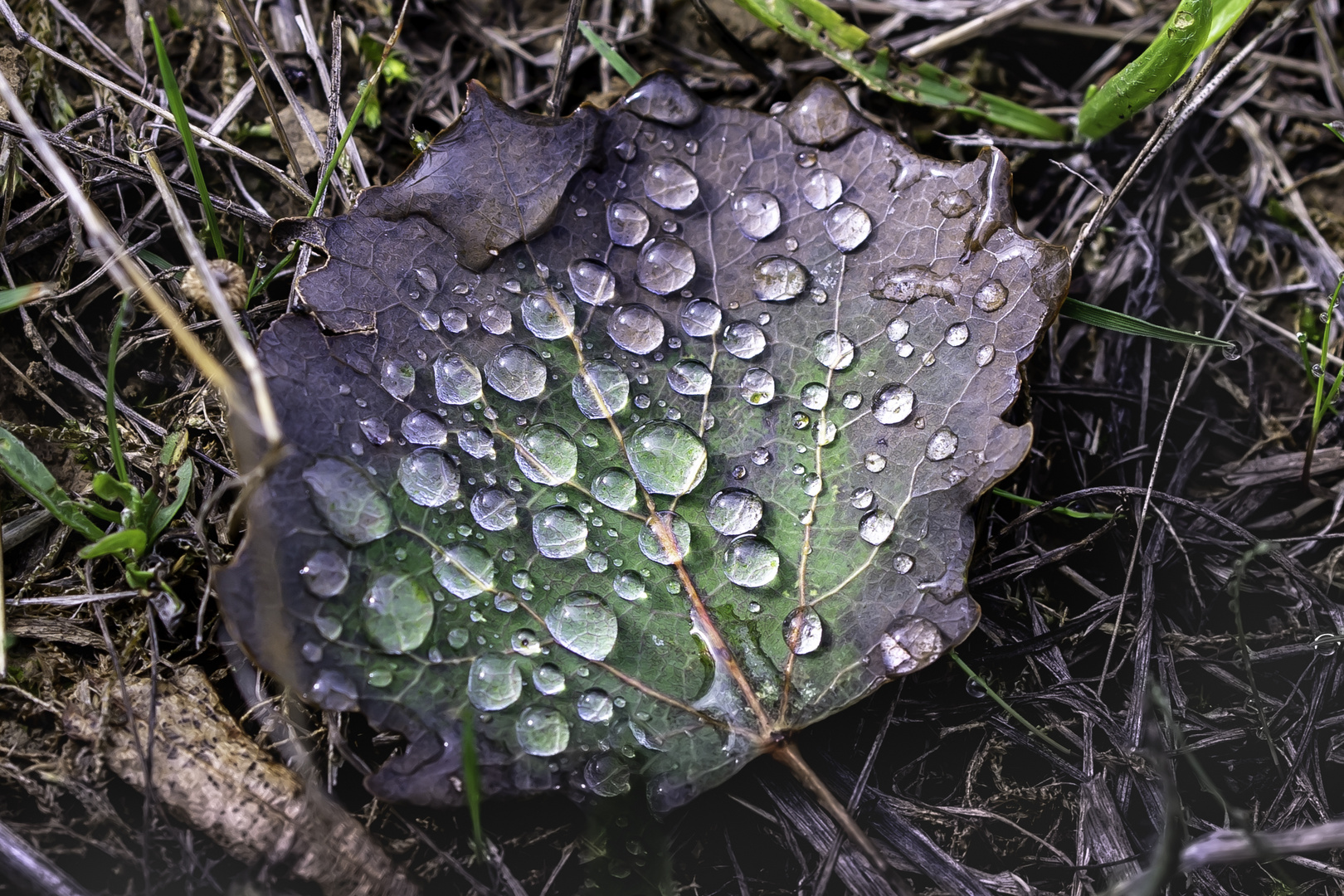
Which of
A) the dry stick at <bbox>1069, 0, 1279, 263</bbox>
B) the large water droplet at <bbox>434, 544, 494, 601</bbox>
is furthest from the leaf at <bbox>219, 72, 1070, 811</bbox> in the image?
the dry stick at <bbox>1069, 0, 1279, 263</bbox>

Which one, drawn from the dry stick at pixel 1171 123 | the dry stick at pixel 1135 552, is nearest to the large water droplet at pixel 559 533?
the dry stick at pixel 1135 552

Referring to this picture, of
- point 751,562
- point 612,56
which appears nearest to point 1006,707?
point 751,562

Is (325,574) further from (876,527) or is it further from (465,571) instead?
(876,527)

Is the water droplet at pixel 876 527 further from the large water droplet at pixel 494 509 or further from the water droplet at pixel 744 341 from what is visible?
the large water droplet at pixel 494 509

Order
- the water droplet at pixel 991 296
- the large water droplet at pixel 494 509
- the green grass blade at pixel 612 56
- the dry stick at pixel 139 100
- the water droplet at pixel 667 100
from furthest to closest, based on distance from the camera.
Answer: the green grass blade at pixel 612 56, the dry stick at pixel 139 100, the water droplet at pixel 667 100, the water droplet at pixel 991 296, the large water droplet at pixel 494 509

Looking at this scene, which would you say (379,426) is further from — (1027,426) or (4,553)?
(1027,426)

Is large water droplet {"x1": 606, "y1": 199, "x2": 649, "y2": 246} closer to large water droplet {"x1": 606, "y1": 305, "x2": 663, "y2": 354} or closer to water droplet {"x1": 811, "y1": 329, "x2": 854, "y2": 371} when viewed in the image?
large water droplet {"x1": 606, "y1": 305, "x2": 663, "y2": 354}
